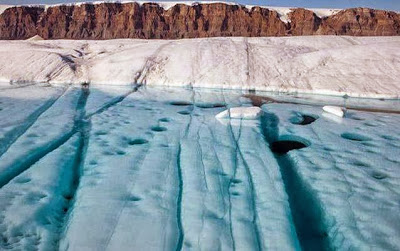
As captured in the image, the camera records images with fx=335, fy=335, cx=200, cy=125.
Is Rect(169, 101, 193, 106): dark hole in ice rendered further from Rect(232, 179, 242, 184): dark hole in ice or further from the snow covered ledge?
Rect(232, 179, 242, 184): dark hole in ice

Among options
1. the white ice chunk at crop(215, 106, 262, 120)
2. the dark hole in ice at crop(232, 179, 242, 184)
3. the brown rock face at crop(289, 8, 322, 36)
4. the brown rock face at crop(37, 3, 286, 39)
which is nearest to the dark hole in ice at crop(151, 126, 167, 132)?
the white ice chunk at crop(215, 106, 262, 120)

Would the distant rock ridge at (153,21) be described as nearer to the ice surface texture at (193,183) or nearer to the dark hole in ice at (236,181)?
the ice surface texture at (193,183)

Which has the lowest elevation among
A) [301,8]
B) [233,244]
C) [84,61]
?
[233,244]

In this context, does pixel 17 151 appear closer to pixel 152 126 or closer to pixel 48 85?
pixel 152 126

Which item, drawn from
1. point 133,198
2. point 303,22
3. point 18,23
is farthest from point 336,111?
point 18,23

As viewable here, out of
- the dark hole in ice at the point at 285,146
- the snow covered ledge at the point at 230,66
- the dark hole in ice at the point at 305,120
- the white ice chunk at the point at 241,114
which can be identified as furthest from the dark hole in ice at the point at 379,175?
the snow covered ledge at the point at 230,66

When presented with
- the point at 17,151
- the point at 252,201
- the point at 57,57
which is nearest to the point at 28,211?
the point at 17,151
